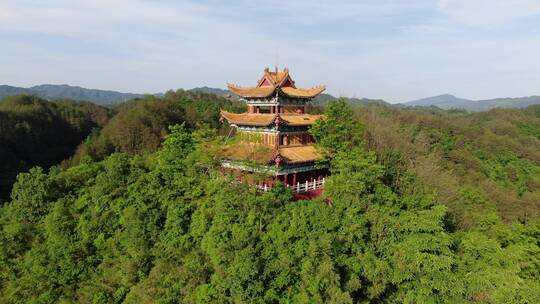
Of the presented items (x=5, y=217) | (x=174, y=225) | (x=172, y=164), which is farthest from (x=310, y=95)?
(x=5, y=217)

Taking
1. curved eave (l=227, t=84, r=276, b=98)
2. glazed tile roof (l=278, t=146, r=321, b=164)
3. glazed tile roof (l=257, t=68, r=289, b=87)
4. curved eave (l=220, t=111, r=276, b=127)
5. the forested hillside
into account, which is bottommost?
the forested hillside

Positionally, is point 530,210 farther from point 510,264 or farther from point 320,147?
point 320,147

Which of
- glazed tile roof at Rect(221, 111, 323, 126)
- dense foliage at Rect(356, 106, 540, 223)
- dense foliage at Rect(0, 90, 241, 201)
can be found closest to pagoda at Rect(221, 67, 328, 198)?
glazed tile roof at Rect(221, 111, 323, 126)

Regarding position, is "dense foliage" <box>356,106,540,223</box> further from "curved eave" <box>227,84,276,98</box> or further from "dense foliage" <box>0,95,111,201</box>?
"dense foliage" <box>0,95,111,201</box>

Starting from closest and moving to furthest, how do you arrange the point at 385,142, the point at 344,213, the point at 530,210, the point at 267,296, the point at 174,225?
the point at 267,296, the point at 344,213, the point at 174,225, the point at 385,142, the point at 530,210

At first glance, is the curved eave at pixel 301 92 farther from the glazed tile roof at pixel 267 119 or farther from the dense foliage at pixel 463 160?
the dense foliage at pixel 463 160

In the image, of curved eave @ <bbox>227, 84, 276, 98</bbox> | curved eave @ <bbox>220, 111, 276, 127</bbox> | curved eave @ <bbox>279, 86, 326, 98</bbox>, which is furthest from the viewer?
curved eave @ <bbox>279, 86, 326, 98</bbox>

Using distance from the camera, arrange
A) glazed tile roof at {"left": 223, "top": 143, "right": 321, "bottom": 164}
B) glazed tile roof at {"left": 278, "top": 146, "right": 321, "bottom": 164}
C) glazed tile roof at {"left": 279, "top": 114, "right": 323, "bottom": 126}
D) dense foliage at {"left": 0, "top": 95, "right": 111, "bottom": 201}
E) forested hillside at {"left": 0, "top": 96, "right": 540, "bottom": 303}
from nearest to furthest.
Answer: forested hillside at {"left": 0, "top": 96, "right": 540, "bottom": 303}, glazed tile roof at {"left": 223, "top": 143, "right": 321, "bottom": 164}, glazed tile roof at {"left": 278, "top": 146, "right": 321, "bottom": 164}, glazed tile roof at {"left": 279, "top": 114, "right": 323, "bottom": 126}, dense foliage at {"left": 0, "top": 95, "right": 111, "bottom": 201}

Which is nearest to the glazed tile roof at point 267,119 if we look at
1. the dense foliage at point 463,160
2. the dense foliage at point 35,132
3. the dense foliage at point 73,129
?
the dense foliage at point 463,160
